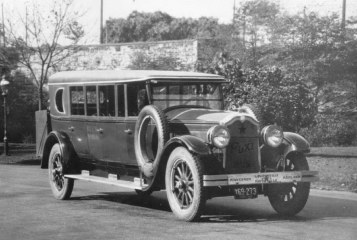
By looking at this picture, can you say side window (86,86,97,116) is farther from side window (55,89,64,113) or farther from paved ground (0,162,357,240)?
→ paved ground (0,162,357,240)

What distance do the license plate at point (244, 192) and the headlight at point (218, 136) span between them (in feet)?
1.88

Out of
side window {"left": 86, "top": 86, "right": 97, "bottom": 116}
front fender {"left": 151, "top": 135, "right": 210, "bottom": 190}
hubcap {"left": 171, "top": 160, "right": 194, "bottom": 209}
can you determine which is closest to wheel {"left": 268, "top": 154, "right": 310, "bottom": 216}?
hubcap {"left": 171, "top": 160, "right": 194, "bottom": 209}

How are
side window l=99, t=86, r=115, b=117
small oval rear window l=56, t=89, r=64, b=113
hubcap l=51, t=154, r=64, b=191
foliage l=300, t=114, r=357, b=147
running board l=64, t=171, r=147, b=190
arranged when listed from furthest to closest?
1. foliage l=300, t=114, r=357, b=147
2. small oval rear window l=56, t=89, r=64, b=113
3. hubcap l=51, t=154, r=64, b=191
4. side window l=99, t=86, r=115, b=117
5. running board l=64, t=171, r=147, b=190

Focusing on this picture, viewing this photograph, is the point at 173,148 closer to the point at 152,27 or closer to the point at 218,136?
the point at 218,136

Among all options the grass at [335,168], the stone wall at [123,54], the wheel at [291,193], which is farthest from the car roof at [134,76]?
the stone wall at [123,54]

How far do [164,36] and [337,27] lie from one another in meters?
39.7

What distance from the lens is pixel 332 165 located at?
16.8 m

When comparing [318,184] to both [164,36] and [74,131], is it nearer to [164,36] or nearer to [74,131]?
[74,131]

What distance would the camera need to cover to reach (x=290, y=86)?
18719 millimetres

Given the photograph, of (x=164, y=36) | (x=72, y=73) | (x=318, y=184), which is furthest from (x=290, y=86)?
(x=164, y=36)

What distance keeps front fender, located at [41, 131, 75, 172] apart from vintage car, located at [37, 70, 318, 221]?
18 millimetres

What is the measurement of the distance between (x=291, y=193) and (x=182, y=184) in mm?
1609

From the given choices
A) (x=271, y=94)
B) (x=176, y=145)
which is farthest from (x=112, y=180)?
(x=271, y=94)

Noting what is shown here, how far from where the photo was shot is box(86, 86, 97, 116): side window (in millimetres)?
Answer: 10914
